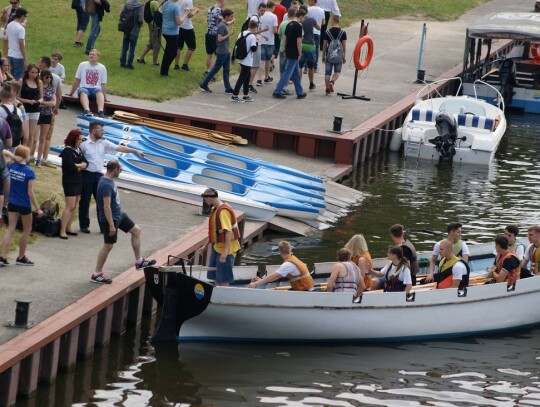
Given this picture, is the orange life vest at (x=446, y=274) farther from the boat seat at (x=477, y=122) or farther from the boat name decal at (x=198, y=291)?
the boat seat at (x=477, y=122)

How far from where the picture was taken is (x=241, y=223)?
858 inches

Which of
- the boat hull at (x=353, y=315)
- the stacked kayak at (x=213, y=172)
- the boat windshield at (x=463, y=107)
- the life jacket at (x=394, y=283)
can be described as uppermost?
the boat windshield at (x=463, y=107)

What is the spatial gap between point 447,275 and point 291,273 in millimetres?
2351

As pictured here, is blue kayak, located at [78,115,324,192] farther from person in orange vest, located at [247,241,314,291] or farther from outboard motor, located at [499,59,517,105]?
outboard motor, located at [499,59,517,105]

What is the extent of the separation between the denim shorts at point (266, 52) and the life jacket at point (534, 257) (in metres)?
13.2

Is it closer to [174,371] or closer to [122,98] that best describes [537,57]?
[122,98]

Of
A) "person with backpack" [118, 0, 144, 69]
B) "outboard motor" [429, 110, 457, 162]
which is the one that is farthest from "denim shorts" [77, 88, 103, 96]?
"outboard motor" [429, 110, 457, 162]

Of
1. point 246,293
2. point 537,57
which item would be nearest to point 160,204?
point 246,293

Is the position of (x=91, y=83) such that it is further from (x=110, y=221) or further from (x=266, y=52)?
(x=110, y=221)

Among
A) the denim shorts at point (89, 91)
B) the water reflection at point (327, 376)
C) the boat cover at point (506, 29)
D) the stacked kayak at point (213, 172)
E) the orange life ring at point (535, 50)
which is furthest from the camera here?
the orange life ring at point (535, 50)

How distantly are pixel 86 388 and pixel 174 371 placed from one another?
4.43ft

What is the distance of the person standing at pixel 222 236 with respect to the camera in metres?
17.4

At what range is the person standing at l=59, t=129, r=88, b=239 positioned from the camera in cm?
1861

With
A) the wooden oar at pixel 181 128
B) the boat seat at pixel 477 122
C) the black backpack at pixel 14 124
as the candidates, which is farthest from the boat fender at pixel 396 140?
the black backpack at pixel 14 124
